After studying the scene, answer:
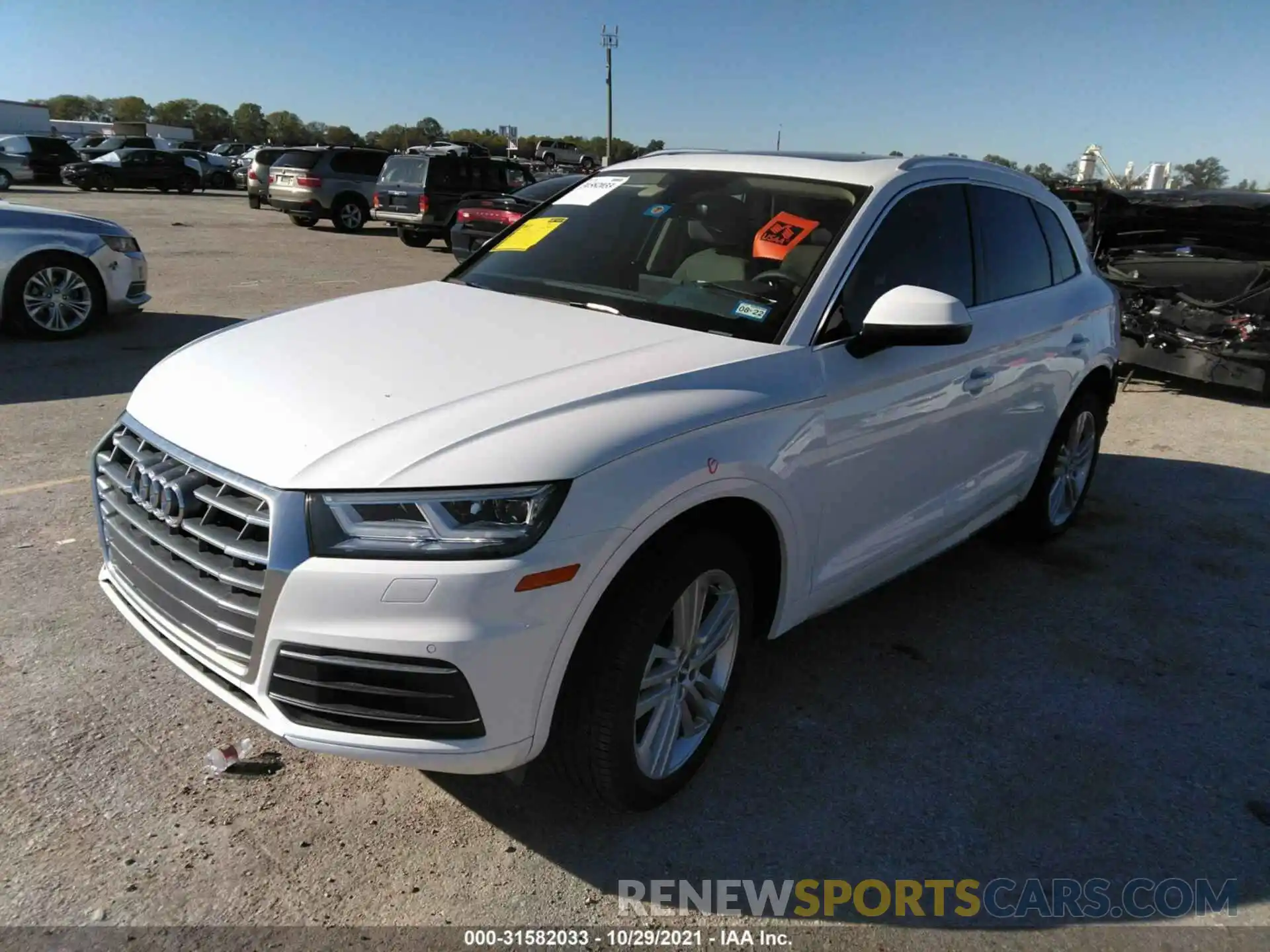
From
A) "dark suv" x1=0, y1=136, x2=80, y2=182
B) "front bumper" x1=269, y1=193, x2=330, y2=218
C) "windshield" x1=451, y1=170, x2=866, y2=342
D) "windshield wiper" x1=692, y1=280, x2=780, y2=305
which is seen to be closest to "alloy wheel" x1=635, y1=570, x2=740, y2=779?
"windshield" x1=451, y1=170, x2=866, y2=342

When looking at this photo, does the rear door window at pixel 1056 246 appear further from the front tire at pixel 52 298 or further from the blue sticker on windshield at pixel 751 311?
the front tire at pixel 52 298

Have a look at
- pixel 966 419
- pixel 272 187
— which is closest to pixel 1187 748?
pixel 966 419

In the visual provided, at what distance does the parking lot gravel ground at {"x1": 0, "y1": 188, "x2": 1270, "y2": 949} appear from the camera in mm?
2479

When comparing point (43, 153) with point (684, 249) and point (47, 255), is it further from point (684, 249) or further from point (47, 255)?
point (684, 249)

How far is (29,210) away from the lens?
8.41 m

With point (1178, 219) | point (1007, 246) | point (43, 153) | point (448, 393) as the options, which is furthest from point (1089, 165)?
point (43, 153)

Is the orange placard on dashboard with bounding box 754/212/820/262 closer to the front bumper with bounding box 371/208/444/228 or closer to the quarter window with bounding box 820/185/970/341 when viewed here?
the quarter window with bounding box 820/185/970/341

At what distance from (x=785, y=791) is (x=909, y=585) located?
182 centimetres

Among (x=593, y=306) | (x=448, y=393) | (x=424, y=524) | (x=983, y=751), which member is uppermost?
(x=593, y=306)

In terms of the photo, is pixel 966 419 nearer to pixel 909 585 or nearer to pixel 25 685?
pixel 909 585

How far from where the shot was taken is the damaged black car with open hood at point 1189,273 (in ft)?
27.8

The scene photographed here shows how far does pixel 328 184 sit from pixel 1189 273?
17.6 m

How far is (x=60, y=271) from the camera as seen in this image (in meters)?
8.42

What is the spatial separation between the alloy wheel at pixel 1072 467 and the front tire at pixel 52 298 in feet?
26.4
